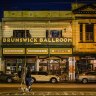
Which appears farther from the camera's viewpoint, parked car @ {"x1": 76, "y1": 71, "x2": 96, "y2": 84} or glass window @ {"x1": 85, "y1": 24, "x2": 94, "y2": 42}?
glass window @ {"x1": 85, "y1": 24, "x2": 94, "y2": 42}

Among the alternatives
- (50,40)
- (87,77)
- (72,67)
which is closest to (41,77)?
(87,77)

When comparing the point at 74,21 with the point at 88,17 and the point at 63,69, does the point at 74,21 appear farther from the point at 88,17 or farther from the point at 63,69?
the point at 63,69

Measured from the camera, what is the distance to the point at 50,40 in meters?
55.0

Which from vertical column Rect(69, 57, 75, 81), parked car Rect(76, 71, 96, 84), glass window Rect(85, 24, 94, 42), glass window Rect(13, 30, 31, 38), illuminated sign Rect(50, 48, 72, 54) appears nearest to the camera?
parked car Rect(76, 71, 96, 84)

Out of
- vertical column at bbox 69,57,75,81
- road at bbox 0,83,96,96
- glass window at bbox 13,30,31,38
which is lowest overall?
road at bbox 0,83,96,96

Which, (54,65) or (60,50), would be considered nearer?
→ (60,50)

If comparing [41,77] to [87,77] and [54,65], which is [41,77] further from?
[54,65]

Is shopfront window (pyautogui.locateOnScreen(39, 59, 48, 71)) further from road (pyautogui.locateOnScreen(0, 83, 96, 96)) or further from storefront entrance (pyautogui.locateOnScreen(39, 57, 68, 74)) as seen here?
Result: road (pyautogui.locateOnScreen(0, 83, 96, 96))

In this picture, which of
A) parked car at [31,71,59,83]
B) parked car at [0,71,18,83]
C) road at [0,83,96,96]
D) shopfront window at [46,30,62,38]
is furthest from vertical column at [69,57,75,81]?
road at [0,83,96,96]

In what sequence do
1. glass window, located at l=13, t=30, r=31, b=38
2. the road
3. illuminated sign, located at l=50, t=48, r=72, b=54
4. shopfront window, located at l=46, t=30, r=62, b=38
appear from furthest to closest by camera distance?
shopfront window, located at l=46, t=30, r=62, b=38 → glass window, located at l=13, t=30, r=31, b=38 → illuminated sign, located at l=50, t=48, r=72, b=54 → the road

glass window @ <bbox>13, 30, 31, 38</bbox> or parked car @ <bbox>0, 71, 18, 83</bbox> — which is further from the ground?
glass window @ <bbox>13, 30, 31, 38</bbox>

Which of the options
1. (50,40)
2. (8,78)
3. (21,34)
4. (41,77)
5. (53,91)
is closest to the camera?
(53,91)

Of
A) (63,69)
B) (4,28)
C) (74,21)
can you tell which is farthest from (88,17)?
(4,28)

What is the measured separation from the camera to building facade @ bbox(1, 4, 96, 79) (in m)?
54.7
